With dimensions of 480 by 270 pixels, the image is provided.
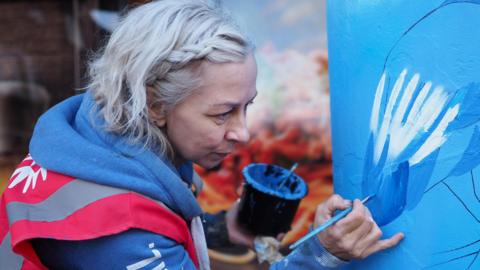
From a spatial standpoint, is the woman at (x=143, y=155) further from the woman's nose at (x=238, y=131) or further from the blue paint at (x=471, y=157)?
the blue paint at (x=471, y=157)

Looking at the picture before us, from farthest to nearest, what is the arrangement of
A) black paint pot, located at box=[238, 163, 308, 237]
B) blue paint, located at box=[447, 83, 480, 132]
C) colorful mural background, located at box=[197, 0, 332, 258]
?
colorful mural background, located at box=[197, 0, 332, 258] → black paint pot, located at box=[238, 163, 308, 237] → blue paint, located at box=[447, 83, 480, 132]

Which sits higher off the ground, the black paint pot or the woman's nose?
the woman's nose

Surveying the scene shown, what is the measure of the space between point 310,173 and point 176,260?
1.66 meters

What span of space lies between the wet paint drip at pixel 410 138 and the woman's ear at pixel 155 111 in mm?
416

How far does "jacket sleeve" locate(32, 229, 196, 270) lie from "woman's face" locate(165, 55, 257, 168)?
0.20m

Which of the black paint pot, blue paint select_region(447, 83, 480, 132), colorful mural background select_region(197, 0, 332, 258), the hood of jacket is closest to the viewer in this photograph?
blue paint select_region(447, 83, 480, 132)

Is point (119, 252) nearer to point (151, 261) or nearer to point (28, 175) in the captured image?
point (151, 261)

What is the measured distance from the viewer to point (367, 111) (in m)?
1.21

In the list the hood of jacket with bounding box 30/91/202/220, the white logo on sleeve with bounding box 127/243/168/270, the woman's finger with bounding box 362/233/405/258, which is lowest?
the white logo on sleeve with bounding box 127/243/168/270

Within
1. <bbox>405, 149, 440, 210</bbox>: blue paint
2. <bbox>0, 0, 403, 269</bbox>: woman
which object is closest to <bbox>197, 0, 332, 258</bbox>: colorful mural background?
<bbox>0, 0, 403, 269</bbox>: woman

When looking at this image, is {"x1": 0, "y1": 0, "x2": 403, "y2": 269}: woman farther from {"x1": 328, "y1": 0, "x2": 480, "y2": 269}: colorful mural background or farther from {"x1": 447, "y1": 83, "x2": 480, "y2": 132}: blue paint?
{"x1": 447, "y1": 83, "x2": 480, "y2": 132}: blue paint

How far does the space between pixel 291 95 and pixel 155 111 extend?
1536 mm

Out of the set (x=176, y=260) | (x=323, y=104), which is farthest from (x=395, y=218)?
(x=323, y=104)

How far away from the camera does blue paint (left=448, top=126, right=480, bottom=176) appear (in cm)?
101
